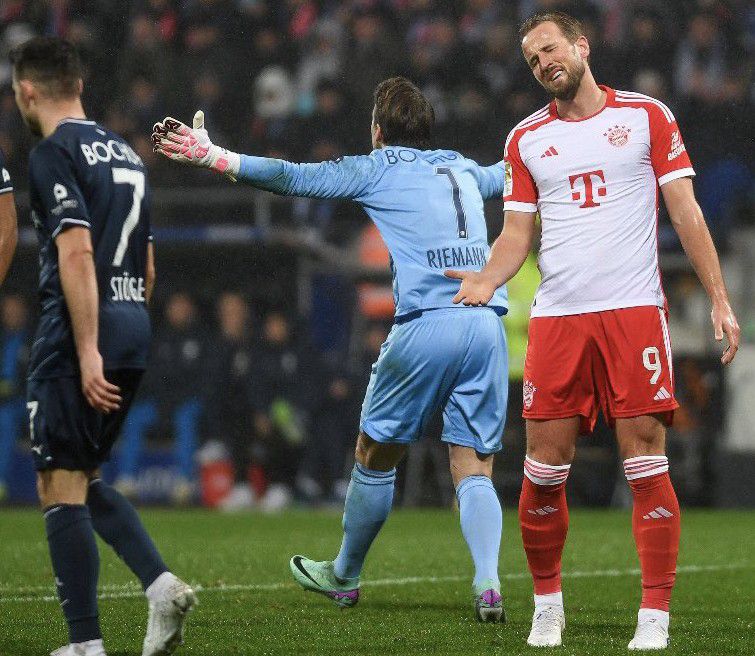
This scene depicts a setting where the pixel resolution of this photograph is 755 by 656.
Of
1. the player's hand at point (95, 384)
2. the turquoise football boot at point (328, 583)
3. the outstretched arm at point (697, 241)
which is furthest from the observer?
the turquoise football boot at point (328, 583)

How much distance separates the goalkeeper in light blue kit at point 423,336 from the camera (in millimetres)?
Result: 5695

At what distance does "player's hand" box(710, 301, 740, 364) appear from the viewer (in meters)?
4.66

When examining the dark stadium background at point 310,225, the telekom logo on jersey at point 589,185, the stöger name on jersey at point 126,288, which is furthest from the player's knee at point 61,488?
the dark stadium background at point 310,225

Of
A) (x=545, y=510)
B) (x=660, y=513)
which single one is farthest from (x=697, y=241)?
(x=545, y=510)

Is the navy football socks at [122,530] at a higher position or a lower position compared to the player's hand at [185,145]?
lower

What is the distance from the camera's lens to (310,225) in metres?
15.3

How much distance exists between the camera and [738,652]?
4641mm

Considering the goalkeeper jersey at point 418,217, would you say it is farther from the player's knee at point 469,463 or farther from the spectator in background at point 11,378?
the spectator in background at point 11,378

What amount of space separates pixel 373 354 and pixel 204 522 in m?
2.93

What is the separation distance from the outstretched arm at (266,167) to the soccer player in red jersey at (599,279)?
2.82 feet

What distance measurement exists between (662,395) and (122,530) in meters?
1.77

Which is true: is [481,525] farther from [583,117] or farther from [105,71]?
[105,71]

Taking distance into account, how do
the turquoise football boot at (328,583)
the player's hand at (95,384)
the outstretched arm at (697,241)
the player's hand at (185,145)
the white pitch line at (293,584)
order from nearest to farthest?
the player's hand at (95,384)
the outstretched arm at (697,241)
the player's hand at (185,145)
the turquoise football boot at (328,583)
the white pitch line at (293,584)

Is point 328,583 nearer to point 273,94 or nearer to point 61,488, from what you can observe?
point 61,488
